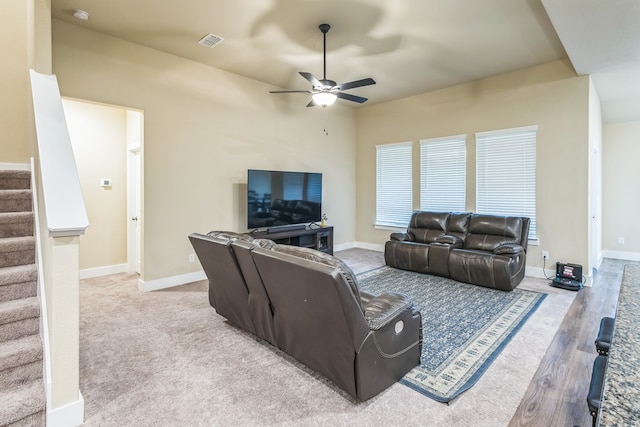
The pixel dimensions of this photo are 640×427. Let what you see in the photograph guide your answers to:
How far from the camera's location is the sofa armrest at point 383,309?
2.01 metres

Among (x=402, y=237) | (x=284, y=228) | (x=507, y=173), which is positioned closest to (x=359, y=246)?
(x=402, y=237)

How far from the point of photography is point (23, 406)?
65.6 inches

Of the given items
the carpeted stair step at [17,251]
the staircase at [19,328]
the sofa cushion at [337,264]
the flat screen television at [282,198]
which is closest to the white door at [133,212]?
the flat screen television at [282,198]

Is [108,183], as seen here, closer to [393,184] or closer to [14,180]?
[14,180]

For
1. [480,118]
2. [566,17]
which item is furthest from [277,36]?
[480,118]

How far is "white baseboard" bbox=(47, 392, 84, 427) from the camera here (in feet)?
5.82

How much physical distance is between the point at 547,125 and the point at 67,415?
20.1 ft

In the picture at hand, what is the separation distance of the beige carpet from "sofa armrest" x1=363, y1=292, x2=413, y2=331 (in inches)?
20.4

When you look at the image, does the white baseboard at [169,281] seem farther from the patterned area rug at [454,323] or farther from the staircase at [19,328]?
the patterned area rug at [454,323]

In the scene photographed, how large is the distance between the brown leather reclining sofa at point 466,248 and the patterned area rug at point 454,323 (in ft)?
0.48

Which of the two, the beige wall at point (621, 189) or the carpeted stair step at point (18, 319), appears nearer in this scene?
the carpeted stair step at point (18, 319)

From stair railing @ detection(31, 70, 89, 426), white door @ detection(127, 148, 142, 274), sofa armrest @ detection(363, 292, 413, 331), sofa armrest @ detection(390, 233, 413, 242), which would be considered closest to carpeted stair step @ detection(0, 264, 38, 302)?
stair railing @ detection(31, 70, 89, 426)

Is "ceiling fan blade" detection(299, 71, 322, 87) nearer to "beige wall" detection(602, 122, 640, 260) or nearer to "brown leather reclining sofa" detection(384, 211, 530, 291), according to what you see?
"brown leather reclining sofa" detection(384, 211, 530, 291)

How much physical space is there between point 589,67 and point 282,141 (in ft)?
14.7
